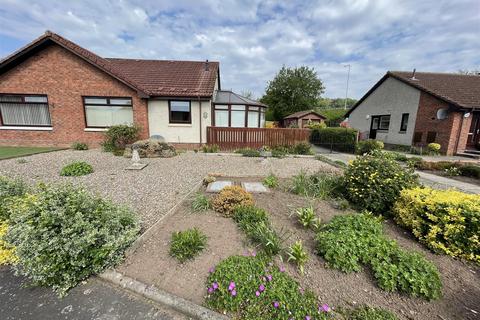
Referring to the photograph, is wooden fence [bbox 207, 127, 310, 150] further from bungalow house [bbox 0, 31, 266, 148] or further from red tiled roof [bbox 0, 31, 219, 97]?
red tiled roof [bbox 0, 31, 219, 97]

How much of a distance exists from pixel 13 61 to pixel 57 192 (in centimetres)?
1335

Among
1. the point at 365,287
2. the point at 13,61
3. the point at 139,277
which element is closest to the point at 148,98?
the point at 13,61

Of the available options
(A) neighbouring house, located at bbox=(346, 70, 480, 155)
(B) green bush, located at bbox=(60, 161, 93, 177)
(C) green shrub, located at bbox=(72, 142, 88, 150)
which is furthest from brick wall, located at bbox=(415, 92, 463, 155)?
(C) green shrub, located at bbox=(72, 142, 88, 150)

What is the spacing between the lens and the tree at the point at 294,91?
38.7m

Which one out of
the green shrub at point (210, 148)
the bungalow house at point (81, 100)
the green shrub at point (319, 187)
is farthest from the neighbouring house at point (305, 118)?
the green shrub at point (319, 187)

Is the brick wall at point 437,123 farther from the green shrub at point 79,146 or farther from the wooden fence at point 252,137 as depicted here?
the green shrub at point 79,146

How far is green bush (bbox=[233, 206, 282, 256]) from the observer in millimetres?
2830

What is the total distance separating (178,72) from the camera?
14.4 meters

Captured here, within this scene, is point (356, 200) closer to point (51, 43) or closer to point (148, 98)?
point (148, 98)

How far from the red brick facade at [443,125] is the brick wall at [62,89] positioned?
17718 mm

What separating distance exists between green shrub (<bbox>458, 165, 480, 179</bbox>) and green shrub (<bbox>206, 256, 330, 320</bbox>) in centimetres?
916

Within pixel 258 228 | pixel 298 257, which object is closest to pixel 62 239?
pixel 258 228

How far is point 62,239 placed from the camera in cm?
242

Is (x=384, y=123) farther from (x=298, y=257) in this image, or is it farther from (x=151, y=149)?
(x=298, y=257)
